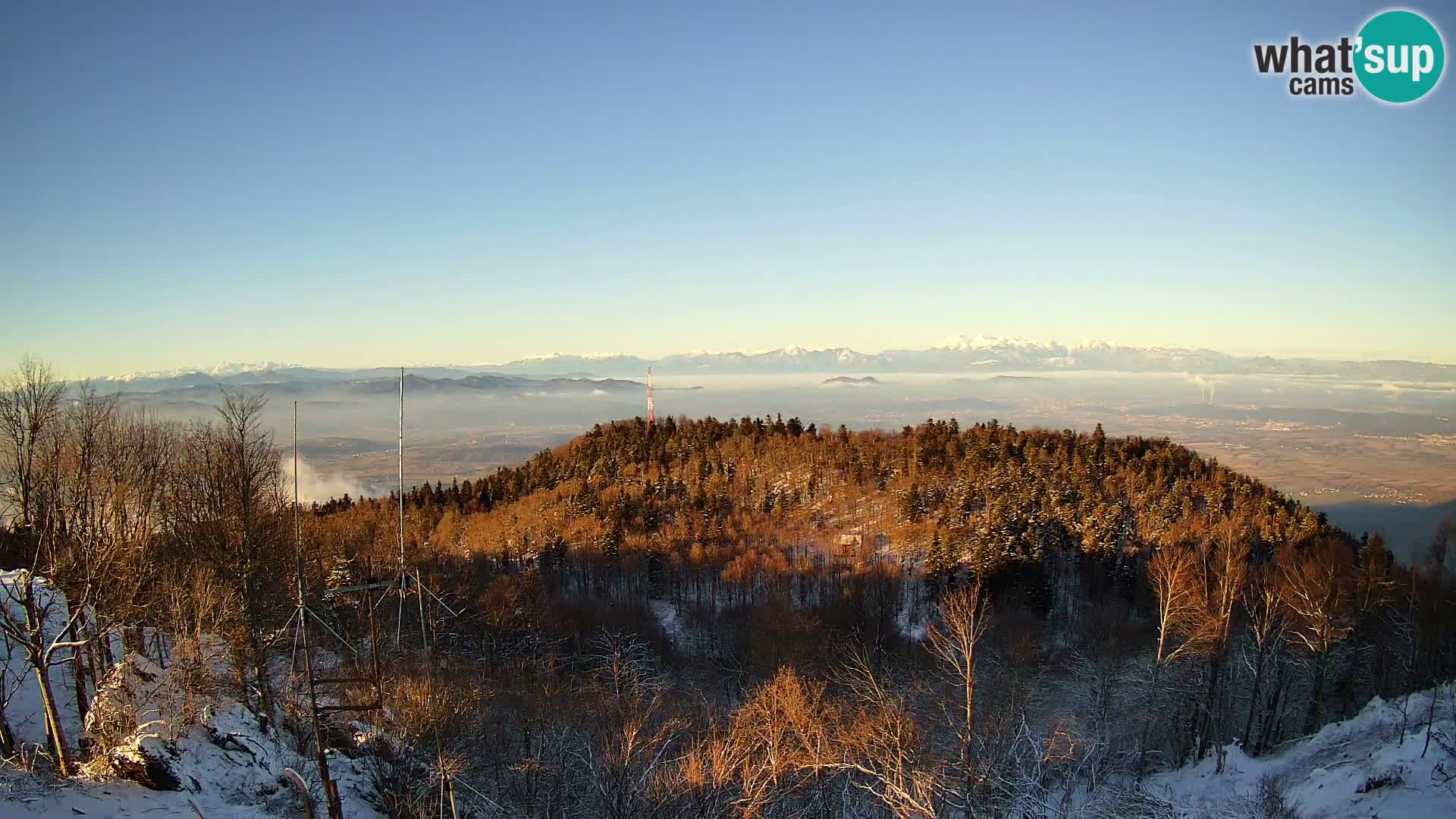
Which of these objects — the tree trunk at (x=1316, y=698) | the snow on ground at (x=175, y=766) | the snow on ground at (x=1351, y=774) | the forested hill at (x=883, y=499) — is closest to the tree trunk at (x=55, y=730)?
the snow on ground at (x=175, y=766)

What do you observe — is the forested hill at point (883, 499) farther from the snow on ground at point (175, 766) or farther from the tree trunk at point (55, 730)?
the tree trunk at point (55, 730)

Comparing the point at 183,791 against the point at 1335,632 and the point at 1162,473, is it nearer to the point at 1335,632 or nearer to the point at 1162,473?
the point at 1335,632

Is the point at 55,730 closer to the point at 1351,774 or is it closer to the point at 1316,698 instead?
the point at 1351,774

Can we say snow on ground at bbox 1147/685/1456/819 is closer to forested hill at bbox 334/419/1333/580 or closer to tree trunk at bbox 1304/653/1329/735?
tree trunk at bbox 1304/653/1329/735

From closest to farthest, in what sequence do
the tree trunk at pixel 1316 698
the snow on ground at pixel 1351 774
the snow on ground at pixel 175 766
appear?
the snow on ground at pixel 175 766 < the snow on ground at pixel 1351 774 < the tree trunk at pixel 1316 698

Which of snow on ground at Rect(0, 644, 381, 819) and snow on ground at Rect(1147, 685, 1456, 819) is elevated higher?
snow on ground at Rect(0, 644, 381, 819)

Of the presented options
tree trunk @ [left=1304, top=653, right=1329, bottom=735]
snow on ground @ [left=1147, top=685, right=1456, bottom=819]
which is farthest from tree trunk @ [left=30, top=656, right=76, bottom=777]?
tree trunk @ [left=1304, top=653, right=1329, bottom=735]

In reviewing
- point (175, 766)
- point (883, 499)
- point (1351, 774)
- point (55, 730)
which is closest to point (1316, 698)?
point (1351, 774)

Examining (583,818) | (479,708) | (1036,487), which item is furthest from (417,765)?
(1036,487)

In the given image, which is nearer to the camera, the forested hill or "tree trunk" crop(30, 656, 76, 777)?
"tree trunk" crop(30, 656, 76, 777)
